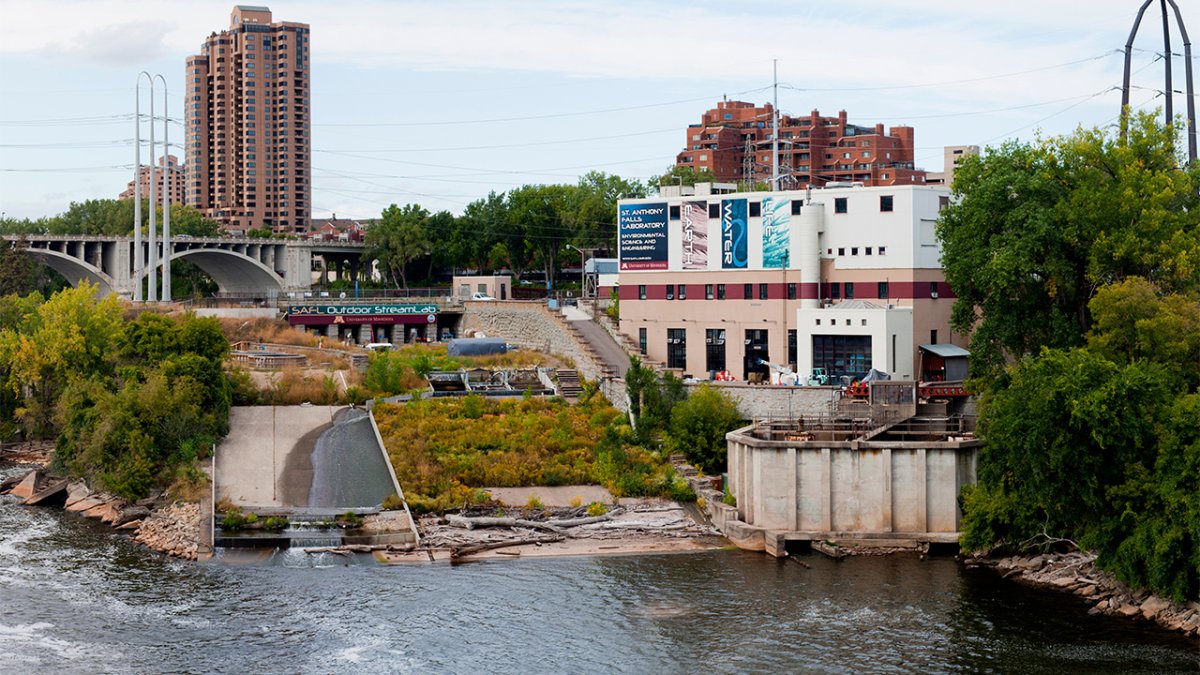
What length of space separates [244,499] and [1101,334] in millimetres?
32503

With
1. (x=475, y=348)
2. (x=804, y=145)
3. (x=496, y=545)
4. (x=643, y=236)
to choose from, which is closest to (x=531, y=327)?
(x=475, y=348)

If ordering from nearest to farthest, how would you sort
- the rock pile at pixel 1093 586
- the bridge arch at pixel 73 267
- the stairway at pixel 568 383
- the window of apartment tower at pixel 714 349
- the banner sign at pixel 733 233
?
the rock pile at pixel 1093 586
the banner sign at pixel 733 233
the stairway at pixel 568 383
the window of apartment tower at pixel 714 349
the bridge arch at pixel 73 267

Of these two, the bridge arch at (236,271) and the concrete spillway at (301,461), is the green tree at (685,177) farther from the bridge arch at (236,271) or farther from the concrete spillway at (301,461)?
the concrete spillway at (301,461)

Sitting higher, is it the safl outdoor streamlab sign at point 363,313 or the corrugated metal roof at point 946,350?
the safl outdoor streamlab sign at point 363,313

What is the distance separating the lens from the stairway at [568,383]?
235 feet

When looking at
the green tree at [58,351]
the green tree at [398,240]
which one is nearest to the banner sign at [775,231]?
the green tree at [58,351]

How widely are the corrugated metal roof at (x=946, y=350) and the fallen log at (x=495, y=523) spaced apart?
21.3 m

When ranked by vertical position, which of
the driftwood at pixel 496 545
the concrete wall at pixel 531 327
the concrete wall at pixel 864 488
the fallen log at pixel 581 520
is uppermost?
the concrete wall at pixel 531 327

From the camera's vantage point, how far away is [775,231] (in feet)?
228

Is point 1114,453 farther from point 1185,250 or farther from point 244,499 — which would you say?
point 244,499

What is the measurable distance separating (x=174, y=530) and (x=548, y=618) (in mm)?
17372

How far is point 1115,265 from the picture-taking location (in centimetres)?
5512

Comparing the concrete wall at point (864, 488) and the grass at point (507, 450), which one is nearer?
the concrete wall at point (864, 488)

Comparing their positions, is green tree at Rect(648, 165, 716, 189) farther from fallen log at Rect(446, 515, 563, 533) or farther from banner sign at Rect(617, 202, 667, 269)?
fallen log at Rect(446, 515, 563, 533)
